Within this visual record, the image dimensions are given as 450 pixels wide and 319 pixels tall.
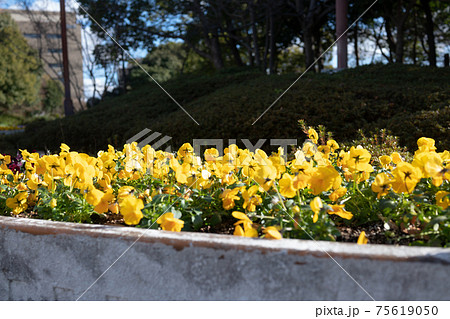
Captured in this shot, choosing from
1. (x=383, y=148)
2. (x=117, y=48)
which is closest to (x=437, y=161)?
(x=383, y=148)

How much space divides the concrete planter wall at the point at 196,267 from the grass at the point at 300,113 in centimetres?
429

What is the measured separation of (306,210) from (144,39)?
1653 cm

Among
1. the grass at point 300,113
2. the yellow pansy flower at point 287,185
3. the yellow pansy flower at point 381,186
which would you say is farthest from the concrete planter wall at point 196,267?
the grass at point 300,113

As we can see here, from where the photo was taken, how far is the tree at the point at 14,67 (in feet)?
95.8

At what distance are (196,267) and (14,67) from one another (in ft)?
107

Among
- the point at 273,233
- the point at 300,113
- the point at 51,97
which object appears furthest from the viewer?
the point at 51,97

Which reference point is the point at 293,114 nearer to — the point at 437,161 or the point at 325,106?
the point at 325,106

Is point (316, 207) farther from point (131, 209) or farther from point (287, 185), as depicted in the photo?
point (131, 209)

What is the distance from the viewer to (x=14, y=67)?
29.3 m

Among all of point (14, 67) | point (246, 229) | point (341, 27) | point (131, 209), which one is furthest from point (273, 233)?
point (14, 67)

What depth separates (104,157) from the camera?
2570mm

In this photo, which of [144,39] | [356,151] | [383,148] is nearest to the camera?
[356,151]

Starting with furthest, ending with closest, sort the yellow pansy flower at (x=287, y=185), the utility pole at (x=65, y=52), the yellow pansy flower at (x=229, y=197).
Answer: the utility pole at (x=65, y=52) → the yellow pansy flower at (x=229, y=197) → the yellow pansy flower at (x=287, y=185)

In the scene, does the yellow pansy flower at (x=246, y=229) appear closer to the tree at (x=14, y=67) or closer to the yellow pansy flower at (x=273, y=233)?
the yellow pansy flower at (x=273, y=233)
